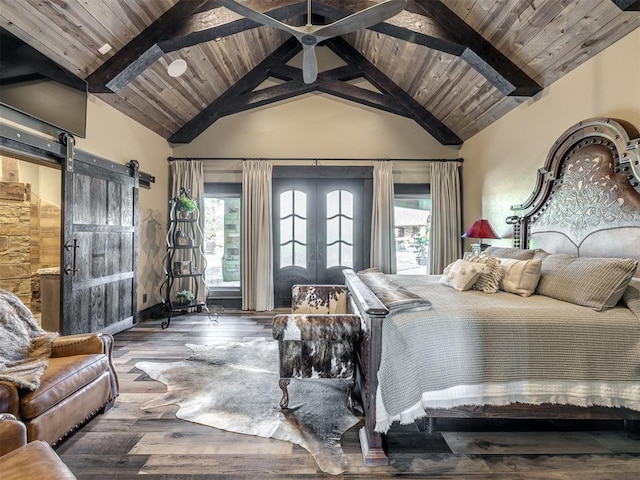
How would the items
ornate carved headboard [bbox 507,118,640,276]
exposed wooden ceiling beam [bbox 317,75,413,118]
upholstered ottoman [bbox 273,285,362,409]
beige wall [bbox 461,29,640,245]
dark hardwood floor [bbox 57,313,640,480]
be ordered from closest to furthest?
dark hardwood floor [bbox 57,313,640,480] → upholstered ottoman [bbox 273,285,362,409] → ornate carved headboard [bbox 507,118,640,276] → beige wall [bbox 461,29,640,245] → exposed wooden ceiling beam [bbox 317,75,413,118]

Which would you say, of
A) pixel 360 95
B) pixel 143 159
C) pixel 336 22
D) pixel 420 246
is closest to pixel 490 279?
pixel 336 22

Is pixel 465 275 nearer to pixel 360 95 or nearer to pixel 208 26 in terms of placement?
pixel 208 26

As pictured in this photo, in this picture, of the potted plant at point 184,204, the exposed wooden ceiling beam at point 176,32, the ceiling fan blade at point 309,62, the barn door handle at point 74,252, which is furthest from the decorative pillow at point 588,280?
the barn door handle at point 74,252

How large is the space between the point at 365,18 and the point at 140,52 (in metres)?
2.54

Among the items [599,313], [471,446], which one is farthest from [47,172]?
[599,313]

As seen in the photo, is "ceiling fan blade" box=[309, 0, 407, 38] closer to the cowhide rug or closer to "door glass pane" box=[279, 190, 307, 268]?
the cowhide rug

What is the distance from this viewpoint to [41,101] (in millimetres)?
3021

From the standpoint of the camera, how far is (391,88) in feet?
17.1

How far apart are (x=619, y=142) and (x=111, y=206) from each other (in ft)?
17.3

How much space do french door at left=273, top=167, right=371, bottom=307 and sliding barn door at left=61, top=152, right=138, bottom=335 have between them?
2219 mm

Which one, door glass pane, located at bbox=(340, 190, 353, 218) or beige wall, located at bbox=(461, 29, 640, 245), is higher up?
beige wall, located at bbox=(461, 29, 640, 245)

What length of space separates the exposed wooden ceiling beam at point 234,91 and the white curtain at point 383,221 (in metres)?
2.30

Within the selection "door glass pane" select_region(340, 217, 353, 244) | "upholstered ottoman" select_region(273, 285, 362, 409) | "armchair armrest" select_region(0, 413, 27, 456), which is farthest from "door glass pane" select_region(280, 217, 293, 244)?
"armchair armrest" select_region(0, 413, 27, 456)

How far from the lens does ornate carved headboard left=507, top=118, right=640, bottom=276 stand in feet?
7.95
